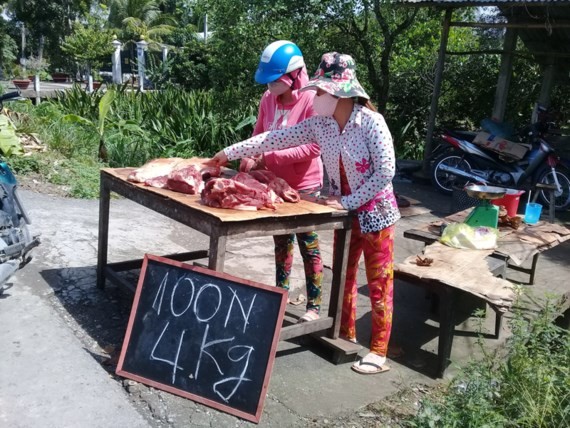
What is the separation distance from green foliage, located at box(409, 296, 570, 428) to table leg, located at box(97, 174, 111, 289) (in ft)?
7.57

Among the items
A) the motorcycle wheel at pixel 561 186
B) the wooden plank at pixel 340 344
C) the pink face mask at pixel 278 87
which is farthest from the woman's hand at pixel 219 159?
the motorcycle wheel at pixel 561 186

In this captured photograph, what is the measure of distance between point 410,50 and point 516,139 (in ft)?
12.4

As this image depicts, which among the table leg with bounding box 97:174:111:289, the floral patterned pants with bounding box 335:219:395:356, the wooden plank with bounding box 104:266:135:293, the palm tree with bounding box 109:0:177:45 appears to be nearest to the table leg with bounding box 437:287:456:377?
the floral patterned pants with bounding box 335:219:395:356

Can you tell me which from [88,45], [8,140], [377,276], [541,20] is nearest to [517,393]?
[377,276]

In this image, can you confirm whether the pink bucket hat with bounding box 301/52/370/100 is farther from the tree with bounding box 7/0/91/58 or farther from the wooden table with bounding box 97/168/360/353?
the tree with bounding box 7/0/91/58

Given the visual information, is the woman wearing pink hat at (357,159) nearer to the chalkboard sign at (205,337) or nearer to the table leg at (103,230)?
the chalkboard sign at (205,337)

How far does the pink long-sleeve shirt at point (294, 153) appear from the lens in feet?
11.3

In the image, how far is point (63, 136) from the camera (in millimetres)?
8227

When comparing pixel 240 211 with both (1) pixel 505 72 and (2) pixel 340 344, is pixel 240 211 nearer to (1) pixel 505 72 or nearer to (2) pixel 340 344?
(2) pixel 340 344

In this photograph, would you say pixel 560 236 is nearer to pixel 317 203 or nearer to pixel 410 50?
pixel 317 203

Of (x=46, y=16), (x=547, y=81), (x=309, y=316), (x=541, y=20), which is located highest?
(x=46, y=16)

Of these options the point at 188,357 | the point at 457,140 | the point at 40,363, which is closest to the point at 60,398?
the point at 40,363

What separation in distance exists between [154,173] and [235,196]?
80cm

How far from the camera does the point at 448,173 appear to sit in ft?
30.0
